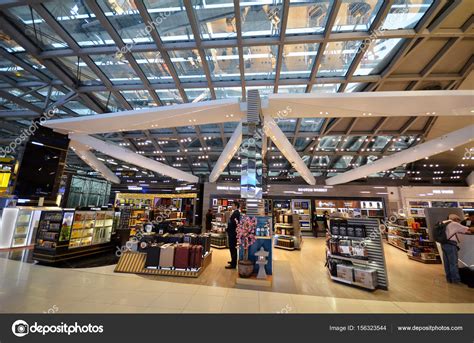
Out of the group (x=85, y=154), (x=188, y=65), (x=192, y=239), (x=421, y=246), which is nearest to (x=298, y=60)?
(x=188, y=65)

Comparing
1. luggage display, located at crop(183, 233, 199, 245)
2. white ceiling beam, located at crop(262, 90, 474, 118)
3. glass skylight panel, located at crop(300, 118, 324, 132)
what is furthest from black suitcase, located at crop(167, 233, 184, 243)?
glass skylight panel, located at crop(300, 118, 324, 132)

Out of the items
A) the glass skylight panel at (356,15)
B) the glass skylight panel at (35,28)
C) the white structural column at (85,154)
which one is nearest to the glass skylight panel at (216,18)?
the glass skylight panel at (356,15)

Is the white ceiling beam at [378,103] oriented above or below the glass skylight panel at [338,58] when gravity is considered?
below

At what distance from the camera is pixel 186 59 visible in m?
6.41

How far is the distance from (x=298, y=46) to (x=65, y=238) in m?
8.99

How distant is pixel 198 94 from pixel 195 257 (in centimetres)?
640

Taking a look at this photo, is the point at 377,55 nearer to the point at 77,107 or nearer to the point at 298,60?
the point at 298,60

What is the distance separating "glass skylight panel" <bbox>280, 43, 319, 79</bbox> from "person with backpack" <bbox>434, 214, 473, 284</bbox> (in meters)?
5.82

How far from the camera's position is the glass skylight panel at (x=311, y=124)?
10111 millimetres

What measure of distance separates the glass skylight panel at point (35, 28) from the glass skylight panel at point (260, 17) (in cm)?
494

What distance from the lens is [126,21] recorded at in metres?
5.05

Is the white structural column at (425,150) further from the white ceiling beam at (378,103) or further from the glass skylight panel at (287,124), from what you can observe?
the glass skylight panel at (287,124)

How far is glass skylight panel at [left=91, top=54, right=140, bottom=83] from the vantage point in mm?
6305
